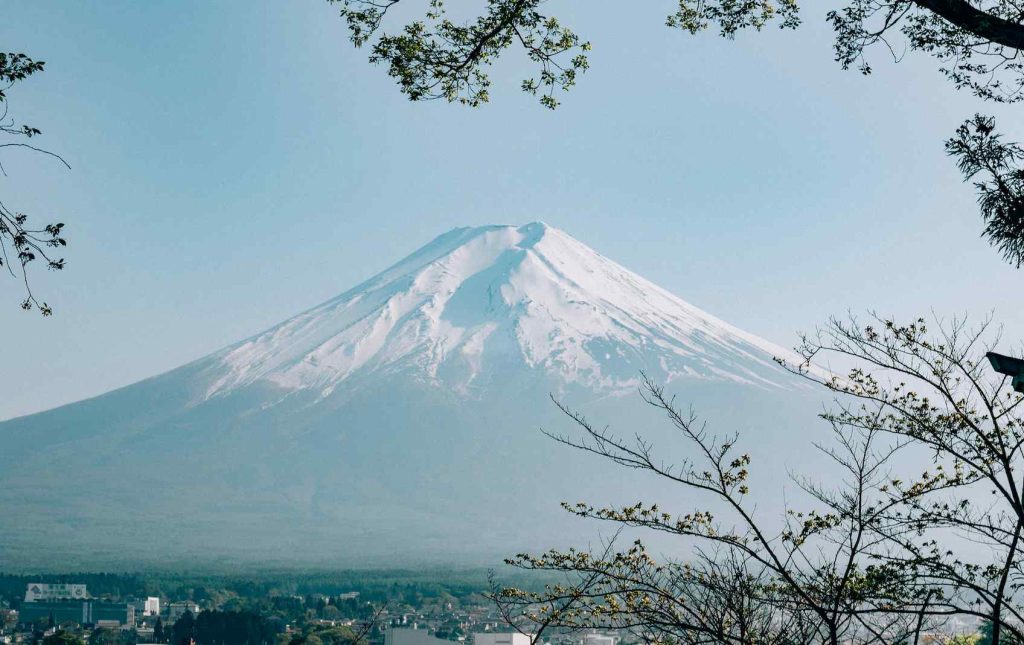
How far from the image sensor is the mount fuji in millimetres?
76750

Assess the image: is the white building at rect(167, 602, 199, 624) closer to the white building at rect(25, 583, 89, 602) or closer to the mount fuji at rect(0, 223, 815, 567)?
the white building at rect(25, 583, 89, 602)

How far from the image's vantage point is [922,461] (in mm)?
85438

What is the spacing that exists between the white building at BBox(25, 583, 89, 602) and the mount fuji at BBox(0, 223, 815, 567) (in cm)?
2087

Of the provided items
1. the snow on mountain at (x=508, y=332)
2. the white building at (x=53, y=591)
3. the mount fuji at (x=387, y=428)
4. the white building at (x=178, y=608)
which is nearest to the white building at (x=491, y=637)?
the white building at (x=178, y=608)

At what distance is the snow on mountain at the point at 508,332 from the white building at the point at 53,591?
37.2 meters

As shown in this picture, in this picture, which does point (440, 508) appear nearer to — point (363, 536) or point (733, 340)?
point (363, 536)

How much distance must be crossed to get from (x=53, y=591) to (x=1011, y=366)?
5104 cm

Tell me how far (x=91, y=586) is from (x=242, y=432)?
1296 inches

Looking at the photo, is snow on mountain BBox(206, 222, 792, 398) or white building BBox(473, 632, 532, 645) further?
snow on mountain BBox(206, 222, 792, 398)

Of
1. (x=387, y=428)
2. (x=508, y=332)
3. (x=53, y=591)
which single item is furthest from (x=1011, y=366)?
(x=508, y=332)

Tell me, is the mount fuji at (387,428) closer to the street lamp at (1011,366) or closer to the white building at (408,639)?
the white building at (408,639)

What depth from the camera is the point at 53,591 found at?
164 feet

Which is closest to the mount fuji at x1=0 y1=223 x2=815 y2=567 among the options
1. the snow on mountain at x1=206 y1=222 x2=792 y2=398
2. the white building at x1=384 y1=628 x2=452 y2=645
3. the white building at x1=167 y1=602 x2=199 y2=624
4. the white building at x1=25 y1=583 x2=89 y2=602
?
the snow on mountain at x1=206 y1=222 x2=792 y2=398

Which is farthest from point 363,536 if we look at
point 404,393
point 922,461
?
point 922,461
